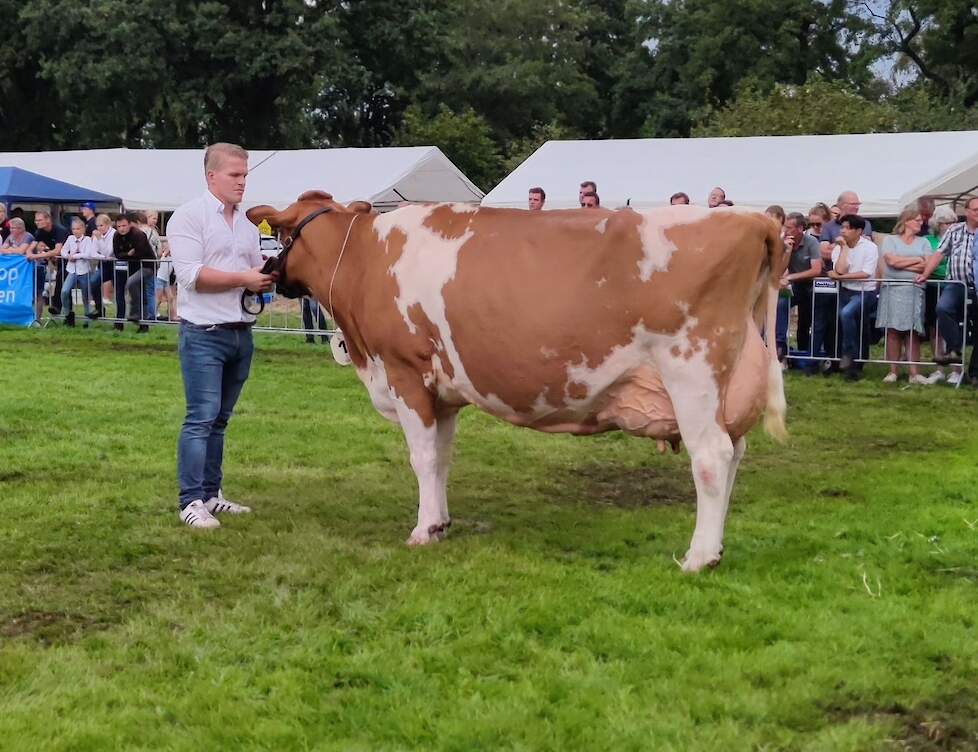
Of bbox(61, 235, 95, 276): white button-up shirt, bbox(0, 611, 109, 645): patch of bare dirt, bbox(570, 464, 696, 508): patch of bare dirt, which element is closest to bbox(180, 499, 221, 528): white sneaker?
bbox(0, 611, 109, 645): patch of bare dirt

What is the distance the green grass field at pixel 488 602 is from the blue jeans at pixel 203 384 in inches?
12.6

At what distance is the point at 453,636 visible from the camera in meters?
5.11

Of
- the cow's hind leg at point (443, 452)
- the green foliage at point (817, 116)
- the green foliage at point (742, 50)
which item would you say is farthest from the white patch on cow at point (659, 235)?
the green foliage at point (742, 50)

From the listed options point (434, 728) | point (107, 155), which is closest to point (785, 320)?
point (434, 728)

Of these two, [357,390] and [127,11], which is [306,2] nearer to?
[127,11]

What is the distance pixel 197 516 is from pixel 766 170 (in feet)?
59.4

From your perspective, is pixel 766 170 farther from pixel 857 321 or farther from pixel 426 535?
pixel 426 535

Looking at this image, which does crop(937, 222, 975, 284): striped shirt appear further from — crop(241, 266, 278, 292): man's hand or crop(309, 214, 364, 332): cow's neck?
crop(241, 266, 278, 292): man's hand

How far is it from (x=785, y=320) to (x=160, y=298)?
32.3 feet

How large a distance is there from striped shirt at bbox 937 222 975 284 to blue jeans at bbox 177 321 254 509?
9.06 meters

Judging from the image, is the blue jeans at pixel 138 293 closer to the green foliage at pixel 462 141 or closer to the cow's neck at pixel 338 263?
the cow's neck at pixel 338 263

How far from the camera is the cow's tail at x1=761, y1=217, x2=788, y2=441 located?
597 cm

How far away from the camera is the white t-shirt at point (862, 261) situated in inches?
564

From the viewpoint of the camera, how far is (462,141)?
4606cm
